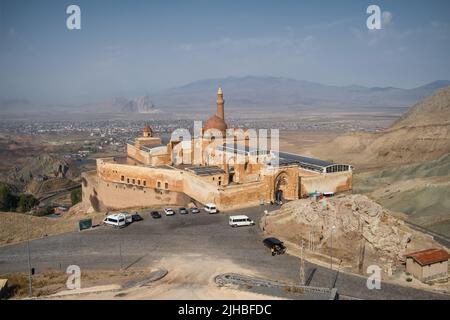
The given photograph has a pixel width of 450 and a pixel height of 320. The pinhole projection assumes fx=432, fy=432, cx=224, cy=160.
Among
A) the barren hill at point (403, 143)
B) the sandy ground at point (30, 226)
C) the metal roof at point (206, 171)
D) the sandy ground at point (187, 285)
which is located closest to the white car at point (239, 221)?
the sandy ground at point (187, 285)

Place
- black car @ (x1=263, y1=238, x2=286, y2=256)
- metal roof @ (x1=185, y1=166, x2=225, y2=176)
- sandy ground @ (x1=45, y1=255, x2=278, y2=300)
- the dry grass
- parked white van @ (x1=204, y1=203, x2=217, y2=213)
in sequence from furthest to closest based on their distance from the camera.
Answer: metal roof @ (x1=185, y1=166, x2=225, y2=176), the dry grass, parked white van @ (x1=204, y1=203, x2=217, y2=213), black car @ (x1=263, y1=238, x2=286, y2=256), sandy ground @ (x1=45, y1=255, x2=278, y2=300)

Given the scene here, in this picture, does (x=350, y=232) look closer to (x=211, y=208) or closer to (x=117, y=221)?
(x=211, y=208)

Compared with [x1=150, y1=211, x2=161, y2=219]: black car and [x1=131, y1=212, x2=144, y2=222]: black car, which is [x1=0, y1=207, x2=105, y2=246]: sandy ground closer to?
[x1=131, y1=212, x2=144, y2=222]: black car

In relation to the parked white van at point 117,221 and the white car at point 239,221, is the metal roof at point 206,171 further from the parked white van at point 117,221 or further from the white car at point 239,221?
the parked white van at point 117,221

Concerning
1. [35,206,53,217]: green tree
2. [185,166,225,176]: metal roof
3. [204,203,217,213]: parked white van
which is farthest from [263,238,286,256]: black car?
[35,206,53,217]: green tree

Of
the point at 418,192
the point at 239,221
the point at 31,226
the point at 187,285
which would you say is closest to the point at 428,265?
the point at 239,221

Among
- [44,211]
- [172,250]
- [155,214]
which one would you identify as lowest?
[44,211]
